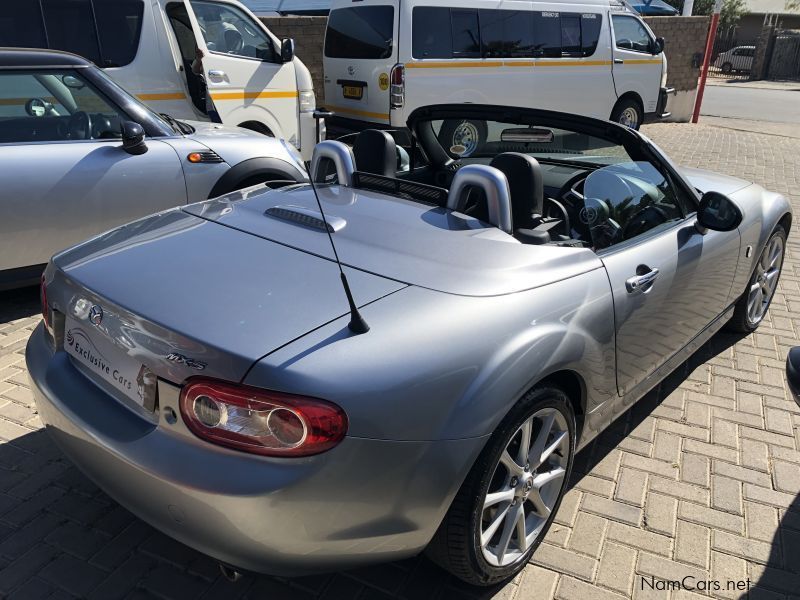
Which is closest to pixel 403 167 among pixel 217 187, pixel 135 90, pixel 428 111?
pixel 428 111

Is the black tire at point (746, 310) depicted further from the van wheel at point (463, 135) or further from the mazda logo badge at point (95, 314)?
the mazda logo badge at point (95, 314)

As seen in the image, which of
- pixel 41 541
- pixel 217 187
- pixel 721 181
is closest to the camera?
pixel 41 541

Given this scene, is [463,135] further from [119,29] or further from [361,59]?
[361,59]

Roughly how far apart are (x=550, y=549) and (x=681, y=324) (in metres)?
1.30

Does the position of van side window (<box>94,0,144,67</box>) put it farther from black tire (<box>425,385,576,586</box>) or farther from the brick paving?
black tire (<box>425,385,576,586</box>)

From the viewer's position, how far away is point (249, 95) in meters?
7.38

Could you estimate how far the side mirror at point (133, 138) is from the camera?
4.20m

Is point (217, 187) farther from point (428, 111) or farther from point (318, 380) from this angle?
point (318, 380)

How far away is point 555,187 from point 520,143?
0.30 meters

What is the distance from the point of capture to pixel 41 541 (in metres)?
2.42

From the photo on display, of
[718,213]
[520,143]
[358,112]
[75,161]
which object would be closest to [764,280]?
[718,213]

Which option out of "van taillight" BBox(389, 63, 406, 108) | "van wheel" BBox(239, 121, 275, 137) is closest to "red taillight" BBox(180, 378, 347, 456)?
"van wheel" BBox(239, 121, 275, 137)

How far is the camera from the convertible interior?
8.65 feet

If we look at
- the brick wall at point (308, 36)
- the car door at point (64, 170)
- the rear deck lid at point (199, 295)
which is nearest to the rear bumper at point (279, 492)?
the rear deck lid at point (199, 295)
